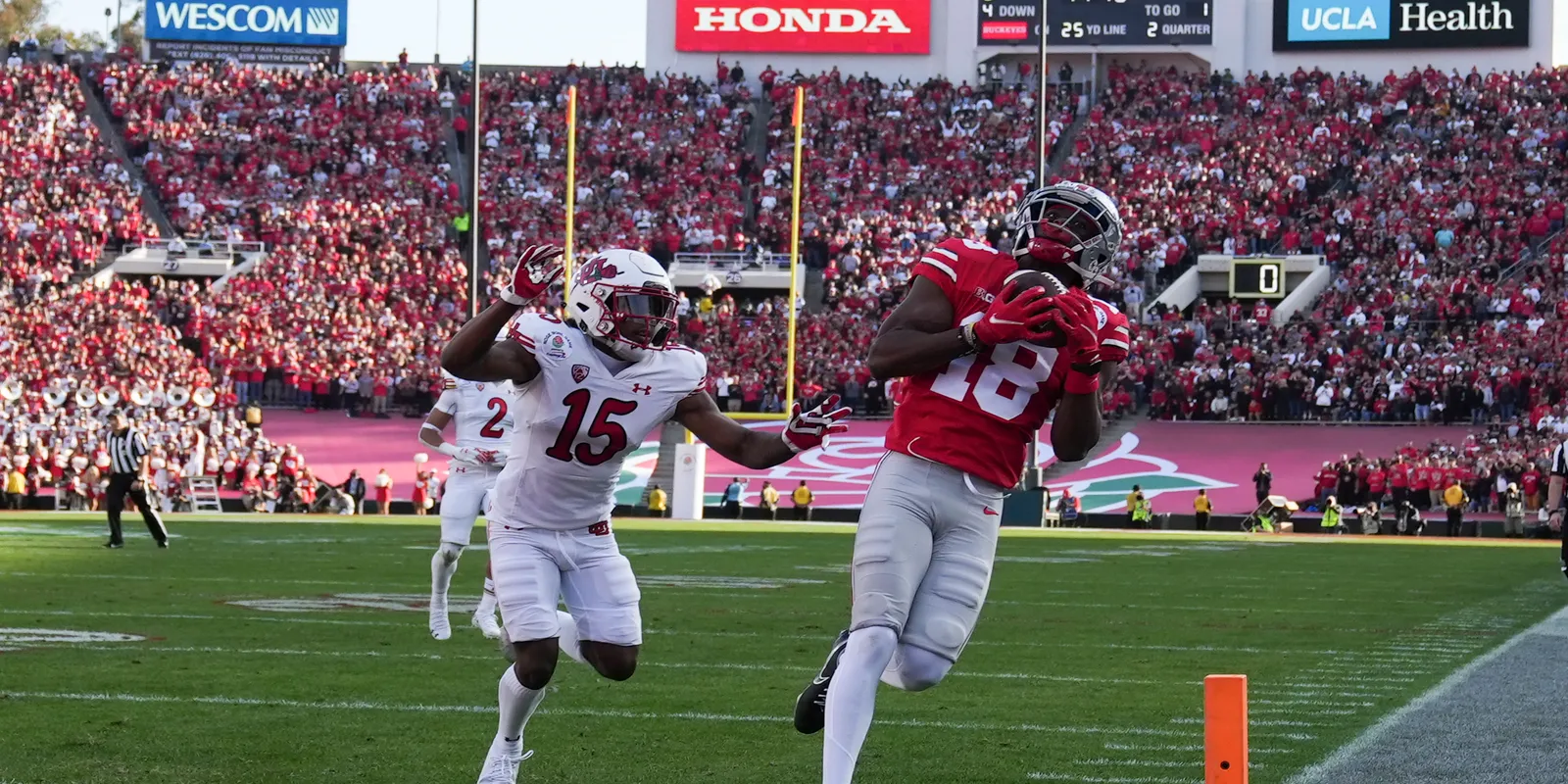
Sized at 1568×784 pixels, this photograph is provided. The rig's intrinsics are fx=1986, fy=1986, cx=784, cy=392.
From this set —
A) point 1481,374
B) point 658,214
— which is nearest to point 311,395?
point 658,214

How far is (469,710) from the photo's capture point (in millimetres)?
7895

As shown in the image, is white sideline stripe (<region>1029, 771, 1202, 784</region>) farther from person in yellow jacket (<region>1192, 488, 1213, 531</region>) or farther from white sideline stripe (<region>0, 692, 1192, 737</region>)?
person in yellow jacket (<region>1192, 488, 1213, 531</region>)

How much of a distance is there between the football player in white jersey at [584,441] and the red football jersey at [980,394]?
57cm

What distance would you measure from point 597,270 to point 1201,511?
84.2ft

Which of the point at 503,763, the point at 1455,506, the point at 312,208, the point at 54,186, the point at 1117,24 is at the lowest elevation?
the point at 1455,506

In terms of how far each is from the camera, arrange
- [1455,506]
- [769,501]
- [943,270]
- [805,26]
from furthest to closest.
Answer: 1. [805,26]
2. [769,501]
3. [1455,506]
4. [943,270]

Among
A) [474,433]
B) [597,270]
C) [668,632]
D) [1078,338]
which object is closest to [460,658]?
[668,632]

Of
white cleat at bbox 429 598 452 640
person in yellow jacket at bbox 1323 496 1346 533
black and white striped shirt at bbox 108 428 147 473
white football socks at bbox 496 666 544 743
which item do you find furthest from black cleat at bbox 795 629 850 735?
person in yellow jacket at bbox 1323 496 1346 533

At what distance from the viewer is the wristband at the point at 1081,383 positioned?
5559 millimetres

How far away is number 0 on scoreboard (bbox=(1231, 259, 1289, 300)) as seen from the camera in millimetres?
36594

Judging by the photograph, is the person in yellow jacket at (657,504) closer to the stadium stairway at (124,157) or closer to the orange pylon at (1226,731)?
the stadium stairway at (124,157)

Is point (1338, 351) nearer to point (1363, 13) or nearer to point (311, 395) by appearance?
point (1363, 13)

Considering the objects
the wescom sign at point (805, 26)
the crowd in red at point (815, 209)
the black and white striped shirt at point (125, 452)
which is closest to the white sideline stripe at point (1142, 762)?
the black and white striped shirt at point (125, 452)

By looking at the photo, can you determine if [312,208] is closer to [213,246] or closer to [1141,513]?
[213,246]
